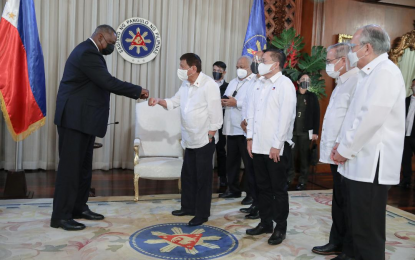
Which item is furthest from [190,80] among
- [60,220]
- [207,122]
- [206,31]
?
[206,31]

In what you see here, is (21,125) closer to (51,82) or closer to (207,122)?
(51,82)

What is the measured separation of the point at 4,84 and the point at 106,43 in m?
1.32

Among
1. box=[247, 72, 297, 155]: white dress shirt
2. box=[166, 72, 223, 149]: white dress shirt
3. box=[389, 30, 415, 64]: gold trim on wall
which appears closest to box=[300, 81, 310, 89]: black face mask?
box=[166, 72, 223, 149]: white dress shirt

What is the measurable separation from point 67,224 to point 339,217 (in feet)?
6.80

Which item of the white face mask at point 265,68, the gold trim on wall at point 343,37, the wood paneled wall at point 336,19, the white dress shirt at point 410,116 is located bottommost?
the white dress shirt at point 410,116

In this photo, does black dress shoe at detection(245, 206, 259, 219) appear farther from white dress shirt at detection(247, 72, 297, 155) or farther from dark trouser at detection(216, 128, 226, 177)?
dark trouser at detection(216, 128, 226, 177)

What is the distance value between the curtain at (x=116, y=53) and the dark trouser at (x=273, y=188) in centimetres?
302

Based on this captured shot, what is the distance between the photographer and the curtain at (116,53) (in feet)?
16.8

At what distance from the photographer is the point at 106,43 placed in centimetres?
314

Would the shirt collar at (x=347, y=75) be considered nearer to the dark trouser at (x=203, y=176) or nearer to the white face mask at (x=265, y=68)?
the white face mask at (x=265, y=68)

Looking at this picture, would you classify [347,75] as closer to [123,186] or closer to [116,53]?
[123,186]

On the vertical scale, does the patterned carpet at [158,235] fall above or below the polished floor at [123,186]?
below

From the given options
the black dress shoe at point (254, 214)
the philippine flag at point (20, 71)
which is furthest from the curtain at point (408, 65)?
the philippine flag at point (20, 71)

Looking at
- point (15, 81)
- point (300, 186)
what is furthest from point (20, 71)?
point (300, 186)
